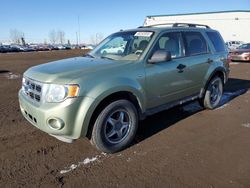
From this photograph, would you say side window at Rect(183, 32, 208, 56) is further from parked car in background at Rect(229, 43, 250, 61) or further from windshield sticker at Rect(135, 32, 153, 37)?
parked car in background at Rect(229, 43, 250, 61)

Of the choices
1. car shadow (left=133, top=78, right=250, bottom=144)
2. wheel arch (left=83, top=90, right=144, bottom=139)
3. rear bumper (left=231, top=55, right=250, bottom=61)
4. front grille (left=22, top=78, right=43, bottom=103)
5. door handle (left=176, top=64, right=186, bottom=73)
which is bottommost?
car shadow (left=133, top=78, right=250, bottom=144)

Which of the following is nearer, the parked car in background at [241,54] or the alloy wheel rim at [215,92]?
the alloy wheel rim at [215,92]

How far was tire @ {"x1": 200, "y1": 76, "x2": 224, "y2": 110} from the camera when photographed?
244 inches

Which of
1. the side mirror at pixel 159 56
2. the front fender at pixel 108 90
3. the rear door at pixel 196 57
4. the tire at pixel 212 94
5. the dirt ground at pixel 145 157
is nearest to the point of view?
the dirt ground at pixel 145 157

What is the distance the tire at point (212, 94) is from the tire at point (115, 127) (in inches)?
99.6

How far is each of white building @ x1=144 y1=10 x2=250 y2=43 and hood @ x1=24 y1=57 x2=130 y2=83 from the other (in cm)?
4000

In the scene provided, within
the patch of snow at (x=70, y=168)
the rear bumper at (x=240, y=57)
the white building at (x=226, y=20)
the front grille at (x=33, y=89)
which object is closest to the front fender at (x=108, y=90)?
the patch of snow at (x=70, y=168)

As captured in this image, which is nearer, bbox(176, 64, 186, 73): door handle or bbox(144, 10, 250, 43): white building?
bbox(176, 64, 186, 73): door handle

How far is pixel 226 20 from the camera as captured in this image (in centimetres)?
4566

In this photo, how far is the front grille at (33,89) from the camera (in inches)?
148

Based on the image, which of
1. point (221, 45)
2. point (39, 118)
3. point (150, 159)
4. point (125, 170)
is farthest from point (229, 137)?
point (39, 118)

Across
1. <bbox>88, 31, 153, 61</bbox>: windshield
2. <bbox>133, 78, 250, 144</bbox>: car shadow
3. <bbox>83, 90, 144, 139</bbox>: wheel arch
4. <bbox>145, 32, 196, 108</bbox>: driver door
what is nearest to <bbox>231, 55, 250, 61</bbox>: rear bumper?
<bbox>133, 78, 250, 144</bbox>: car shadow

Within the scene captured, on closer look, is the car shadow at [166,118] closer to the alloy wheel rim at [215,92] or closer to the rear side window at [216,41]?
the alloy wheel rim at [215,92]

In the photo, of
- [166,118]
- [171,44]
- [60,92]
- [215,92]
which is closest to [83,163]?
[60,92]
